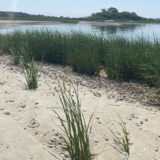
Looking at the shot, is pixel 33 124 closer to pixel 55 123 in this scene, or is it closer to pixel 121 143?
pixel 55 123

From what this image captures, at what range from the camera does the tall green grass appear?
5251mm

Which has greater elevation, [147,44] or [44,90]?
[147,44]

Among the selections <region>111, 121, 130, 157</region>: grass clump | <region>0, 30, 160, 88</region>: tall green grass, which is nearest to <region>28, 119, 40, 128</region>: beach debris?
<region>111, 121, 130, 157</region>: grass clump

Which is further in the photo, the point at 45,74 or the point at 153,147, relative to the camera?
the point at 45,74

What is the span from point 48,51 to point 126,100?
169 inches

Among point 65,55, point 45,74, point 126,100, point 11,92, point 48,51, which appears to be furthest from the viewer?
point 48,51

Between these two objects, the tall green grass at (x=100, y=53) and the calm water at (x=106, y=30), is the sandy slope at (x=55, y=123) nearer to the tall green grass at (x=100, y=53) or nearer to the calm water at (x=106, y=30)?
the tall green grass at (x=100, y=53)

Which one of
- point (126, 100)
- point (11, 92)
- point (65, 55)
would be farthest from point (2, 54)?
point (126, 100)

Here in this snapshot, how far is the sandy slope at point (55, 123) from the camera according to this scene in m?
2.59

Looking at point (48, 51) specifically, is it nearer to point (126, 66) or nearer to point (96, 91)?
point (126, 66)

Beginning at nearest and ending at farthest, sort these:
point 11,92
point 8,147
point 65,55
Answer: point 8,147, point 11,92, point 65,55

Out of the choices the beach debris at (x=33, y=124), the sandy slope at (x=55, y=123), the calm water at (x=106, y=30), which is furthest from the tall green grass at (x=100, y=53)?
the beach debris at (x=33, y=124)

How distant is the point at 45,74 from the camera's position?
6098 millimetres

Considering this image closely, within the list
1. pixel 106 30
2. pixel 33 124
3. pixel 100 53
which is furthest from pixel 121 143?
pixel 106 30
